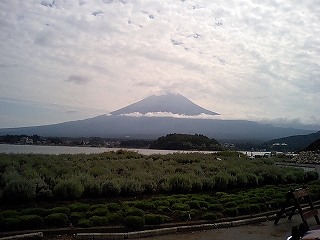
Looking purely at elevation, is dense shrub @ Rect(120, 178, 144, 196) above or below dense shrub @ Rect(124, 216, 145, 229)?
above

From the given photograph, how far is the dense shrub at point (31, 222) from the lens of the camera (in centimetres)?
718

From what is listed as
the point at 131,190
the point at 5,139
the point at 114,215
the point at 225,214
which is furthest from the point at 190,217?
the point at 5,139

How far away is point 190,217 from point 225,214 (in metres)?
1.19

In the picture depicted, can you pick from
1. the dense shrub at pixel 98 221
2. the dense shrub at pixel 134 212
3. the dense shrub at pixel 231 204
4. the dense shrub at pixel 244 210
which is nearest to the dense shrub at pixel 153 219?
the dense shrub at pixel 134 212

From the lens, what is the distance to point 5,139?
107ft

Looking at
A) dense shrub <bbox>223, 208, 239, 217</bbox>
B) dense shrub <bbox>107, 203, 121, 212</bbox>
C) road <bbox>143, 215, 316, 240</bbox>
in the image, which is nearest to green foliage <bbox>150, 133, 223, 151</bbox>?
dense shrub <bbox>223, 208, 239, 217</bbox>

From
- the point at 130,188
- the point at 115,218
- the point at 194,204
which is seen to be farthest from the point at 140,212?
the point at 130,188

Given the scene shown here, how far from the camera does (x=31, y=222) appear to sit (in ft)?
23.7

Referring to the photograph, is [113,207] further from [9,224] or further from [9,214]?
[9,224]

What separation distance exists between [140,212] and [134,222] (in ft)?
2.59

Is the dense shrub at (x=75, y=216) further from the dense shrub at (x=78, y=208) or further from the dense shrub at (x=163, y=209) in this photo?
the dense shrub at (x=163, y=209)

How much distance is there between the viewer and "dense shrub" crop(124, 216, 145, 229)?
7.48 meters

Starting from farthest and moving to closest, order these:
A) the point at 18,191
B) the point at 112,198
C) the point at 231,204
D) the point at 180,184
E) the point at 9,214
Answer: the point at 180,184, the point at 112,198, the point at 231,204, the point at 18,191, the point at 9,214

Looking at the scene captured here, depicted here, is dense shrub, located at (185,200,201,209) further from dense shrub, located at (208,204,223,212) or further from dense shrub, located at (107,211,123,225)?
dense shrub, located at (107,211,123,225)
